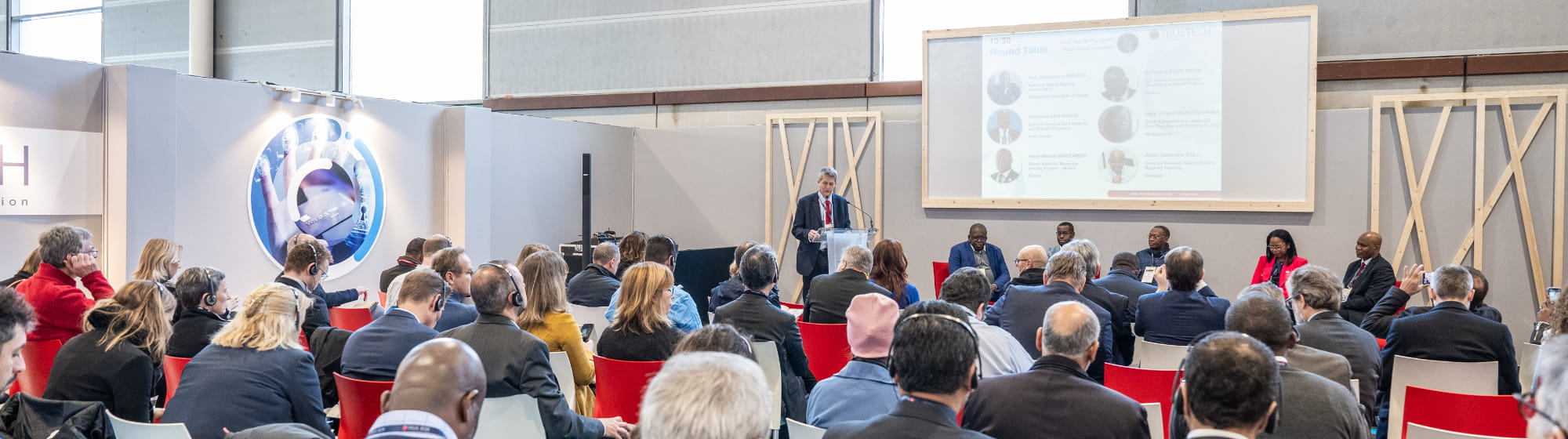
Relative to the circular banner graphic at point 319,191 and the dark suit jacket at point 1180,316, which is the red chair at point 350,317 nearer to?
the circular banner graphic at point 319,191

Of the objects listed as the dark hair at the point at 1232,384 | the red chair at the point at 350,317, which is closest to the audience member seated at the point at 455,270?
the red chair at the point at 350,317

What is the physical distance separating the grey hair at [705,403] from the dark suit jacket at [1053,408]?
0.95 meters

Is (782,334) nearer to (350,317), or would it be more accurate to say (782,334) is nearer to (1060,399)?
(1060,399)

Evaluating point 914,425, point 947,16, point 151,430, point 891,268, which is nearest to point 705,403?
point 914,425

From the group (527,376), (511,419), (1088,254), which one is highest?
(1088,254)

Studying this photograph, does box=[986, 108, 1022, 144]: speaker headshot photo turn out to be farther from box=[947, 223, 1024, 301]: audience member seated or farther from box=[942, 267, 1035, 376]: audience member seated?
box=[942, 267, 1035, 376]: audience member seated

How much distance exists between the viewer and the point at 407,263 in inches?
222

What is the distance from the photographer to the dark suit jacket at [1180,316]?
434 centimetres

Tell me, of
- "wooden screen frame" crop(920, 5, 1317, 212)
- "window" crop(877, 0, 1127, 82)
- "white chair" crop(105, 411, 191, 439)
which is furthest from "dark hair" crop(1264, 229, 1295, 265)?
"white chair" crop(105, 411, 191, 439)

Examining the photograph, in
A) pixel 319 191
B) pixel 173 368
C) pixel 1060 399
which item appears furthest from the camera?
pixel 319 191

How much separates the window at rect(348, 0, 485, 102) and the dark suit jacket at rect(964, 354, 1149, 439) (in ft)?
33.8

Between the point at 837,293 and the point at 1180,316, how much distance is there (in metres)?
1.63

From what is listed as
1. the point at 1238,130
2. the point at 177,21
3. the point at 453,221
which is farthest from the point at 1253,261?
the point at 177,21

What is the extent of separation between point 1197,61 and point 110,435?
318 inches
